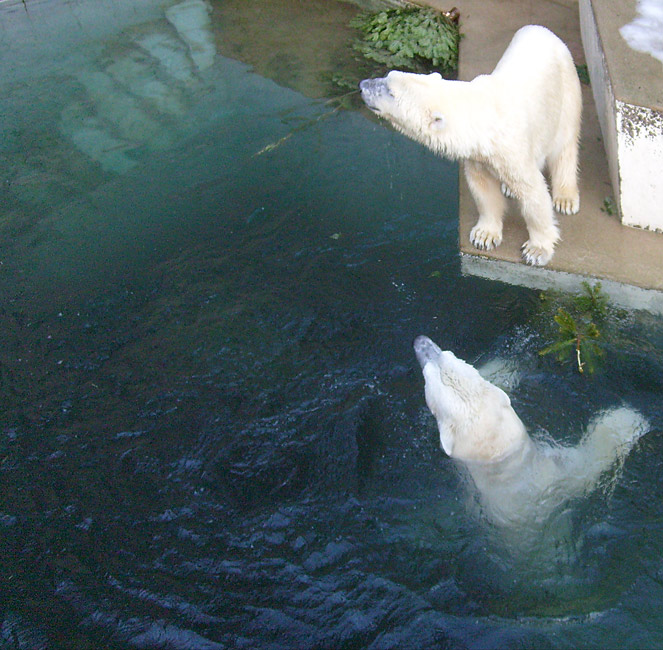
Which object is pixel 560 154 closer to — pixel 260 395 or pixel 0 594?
pixel 260 395

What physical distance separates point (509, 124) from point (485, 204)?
64 cm

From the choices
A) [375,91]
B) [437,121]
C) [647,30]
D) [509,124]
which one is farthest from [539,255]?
[647,30]

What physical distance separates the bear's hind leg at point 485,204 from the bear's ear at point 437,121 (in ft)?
1.52

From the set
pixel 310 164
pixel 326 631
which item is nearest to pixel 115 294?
pixel 310 164

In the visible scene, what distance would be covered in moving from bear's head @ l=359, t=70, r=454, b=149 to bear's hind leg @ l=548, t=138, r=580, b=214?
45.3 inches

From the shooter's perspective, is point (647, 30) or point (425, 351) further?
point (647, 30)

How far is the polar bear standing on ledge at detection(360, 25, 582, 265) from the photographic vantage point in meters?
→ 3.35

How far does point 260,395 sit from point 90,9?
6.23 metres

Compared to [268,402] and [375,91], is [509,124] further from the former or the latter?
[268,402]

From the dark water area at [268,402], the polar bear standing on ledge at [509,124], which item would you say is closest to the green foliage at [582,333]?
the dark water area at [268,402]

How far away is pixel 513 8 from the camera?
625 cm

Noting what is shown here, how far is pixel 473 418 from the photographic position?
289 cm

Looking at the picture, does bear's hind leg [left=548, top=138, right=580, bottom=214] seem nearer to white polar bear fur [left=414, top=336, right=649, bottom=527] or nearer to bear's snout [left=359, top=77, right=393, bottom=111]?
bear's snout [left=359, top=77, right=393, bottom=111]

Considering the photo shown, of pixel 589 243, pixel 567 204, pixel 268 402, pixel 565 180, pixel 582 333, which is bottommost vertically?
pixel 268 402
